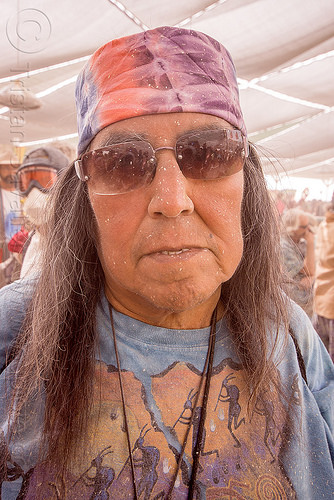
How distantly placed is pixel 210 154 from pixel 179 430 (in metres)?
0.72

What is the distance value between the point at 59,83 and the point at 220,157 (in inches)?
123

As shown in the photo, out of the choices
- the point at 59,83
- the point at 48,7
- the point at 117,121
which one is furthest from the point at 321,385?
the point at 59,83

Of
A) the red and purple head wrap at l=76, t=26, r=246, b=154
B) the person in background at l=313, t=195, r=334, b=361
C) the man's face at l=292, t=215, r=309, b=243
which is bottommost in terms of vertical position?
the person in background at l=313, t=195, r=334, b=361

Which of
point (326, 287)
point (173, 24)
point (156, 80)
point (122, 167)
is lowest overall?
point (326, 287)

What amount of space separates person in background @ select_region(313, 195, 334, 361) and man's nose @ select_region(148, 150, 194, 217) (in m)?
3.03

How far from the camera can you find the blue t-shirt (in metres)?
0.89

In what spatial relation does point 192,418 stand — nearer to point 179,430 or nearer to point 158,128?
point 179,430

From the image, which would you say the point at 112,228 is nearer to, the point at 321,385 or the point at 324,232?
the point at 321,385

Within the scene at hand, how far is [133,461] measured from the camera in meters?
0.90

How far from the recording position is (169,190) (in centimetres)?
90

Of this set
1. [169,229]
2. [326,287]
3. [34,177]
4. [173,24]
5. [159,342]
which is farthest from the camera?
[326,287]

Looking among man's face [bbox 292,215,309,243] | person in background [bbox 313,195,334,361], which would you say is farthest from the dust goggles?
person in background [bbox 313,195,334,361]

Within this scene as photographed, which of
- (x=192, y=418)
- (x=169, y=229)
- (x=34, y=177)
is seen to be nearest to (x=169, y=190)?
(x=169, y=229)

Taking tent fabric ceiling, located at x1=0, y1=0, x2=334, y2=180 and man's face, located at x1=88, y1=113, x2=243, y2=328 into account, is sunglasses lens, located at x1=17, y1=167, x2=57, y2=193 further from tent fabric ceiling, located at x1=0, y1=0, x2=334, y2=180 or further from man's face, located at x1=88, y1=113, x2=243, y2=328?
man's face, located at x1=88, y1=113, x2=243, y2=328
